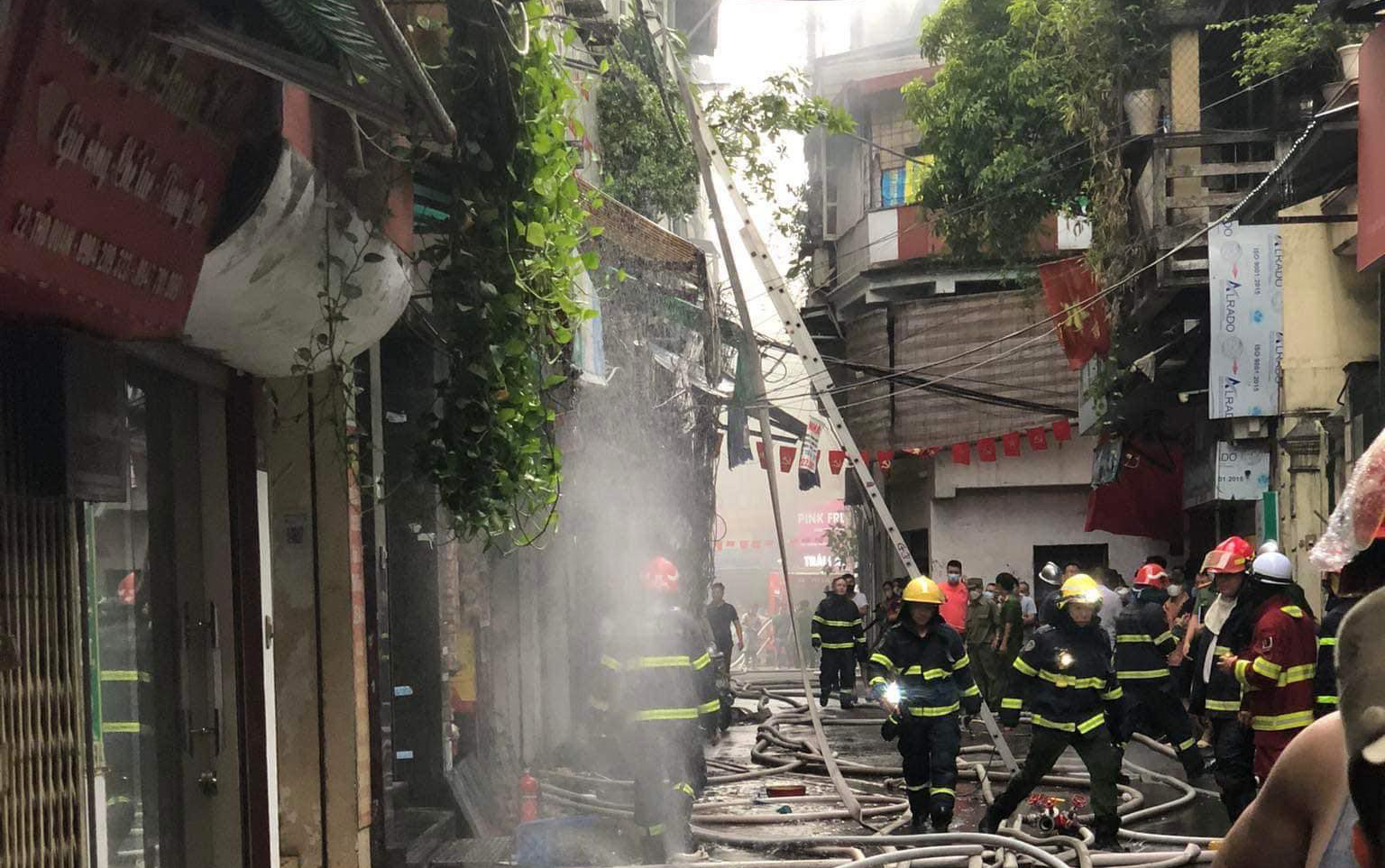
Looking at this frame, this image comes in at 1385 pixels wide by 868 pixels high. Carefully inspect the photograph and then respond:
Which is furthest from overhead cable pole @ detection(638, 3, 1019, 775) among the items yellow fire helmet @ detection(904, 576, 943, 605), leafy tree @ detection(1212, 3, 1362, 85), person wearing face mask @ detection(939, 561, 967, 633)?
person wearing face mask @ detection(939, 561, 967, 633)

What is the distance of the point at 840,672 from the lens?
2214cm

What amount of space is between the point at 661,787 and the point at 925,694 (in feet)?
7.60

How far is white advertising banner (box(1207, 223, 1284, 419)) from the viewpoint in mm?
16016

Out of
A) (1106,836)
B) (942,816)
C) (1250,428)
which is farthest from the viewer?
(1250,428)

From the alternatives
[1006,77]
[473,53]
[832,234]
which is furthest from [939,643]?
[832,234]

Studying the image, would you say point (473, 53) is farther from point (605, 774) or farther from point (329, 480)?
point (605, 774)

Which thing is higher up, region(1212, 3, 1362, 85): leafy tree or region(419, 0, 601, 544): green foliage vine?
region(1212, 3, 1362, 85): leafy tree

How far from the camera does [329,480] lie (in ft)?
26.1

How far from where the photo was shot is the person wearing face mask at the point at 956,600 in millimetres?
21297

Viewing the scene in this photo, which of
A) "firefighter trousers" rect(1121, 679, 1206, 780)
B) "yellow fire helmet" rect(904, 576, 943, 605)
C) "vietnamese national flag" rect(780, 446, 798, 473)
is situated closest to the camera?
"yellow fire helmet" rect(904, 576, 943, 605)

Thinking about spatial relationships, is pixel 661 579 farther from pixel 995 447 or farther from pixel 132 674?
pixel 995 447

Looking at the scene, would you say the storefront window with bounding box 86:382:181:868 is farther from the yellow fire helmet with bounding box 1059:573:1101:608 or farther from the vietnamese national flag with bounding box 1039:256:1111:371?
the vietnamese national flag with bounding box 1039:256:1111:371

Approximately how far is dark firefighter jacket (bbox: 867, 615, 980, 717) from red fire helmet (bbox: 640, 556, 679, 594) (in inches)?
63.8

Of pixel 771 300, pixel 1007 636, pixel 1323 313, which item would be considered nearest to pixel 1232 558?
pixel 771 300
